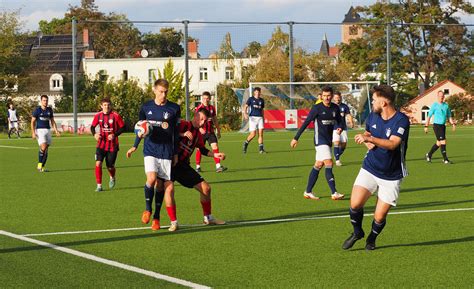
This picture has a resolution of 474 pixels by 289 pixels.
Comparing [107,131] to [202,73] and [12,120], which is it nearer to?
[12,120]

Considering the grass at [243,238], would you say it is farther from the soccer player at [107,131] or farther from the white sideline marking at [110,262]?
the soccer player at [107,131]

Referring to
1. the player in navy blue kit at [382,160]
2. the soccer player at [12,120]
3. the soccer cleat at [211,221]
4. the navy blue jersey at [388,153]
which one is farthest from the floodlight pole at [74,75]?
the navy blue jersey at [388,153]

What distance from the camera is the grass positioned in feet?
27.2

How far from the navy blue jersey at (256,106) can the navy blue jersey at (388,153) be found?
66.6ft

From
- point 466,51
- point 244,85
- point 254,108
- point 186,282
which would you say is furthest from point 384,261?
point 466,51

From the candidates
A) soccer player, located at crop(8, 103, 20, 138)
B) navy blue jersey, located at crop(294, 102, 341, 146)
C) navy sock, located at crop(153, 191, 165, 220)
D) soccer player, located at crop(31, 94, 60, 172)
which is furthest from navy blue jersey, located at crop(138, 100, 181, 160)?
soccer player, located at crop(8, 103, 20, 138)

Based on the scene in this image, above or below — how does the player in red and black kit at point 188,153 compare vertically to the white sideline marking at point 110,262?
above

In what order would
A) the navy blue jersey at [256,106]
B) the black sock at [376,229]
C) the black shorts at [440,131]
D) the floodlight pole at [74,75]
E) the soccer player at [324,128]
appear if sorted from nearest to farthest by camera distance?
the black sock at [376,229], the soccer player at [324,128], the black shorts at [440,131], the navy blue jersey at [256,106], the floodlight pole at [74,75]

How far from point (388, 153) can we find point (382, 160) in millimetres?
101

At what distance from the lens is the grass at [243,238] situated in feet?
27.2

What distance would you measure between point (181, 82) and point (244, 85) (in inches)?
356

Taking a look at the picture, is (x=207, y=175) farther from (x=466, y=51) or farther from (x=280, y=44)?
(x=466, y=51)

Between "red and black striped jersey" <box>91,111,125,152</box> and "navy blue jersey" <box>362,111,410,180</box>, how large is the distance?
880 cm

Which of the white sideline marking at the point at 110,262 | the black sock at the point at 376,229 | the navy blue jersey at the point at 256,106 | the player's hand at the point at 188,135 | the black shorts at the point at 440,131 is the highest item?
the navy blue jersey at the point at 256,106
